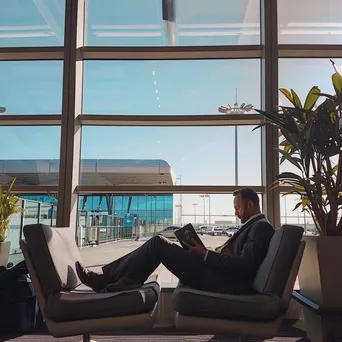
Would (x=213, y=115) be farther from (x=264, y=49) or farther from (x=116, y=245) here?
(x=116, y=245)

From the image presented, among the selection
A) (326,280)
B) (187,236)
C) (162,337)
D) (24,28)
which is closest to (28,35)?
(24,28)

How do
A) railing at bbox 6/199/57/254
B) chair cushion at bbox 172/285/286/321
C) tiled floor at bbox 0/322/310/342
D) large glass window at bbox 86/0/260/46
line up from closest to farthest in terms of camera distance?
chair cushion at bbox 172/285/286/321, tiled floor at bbox 0/322/310/342, railing at bbox 6/199/57/254, large glass window at bbox 86/0/260/46

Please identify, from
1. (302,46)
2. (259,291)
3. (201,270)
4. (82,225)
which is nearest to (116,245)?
(82,225)

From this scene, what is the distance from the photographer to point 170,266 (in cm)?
232

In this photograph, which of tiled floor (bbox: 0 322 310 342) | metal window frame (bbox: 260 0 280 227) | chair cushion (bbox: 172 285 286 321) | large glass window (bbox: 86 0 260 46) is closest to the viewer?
chair cushion (bbox: 172 285 286 321)

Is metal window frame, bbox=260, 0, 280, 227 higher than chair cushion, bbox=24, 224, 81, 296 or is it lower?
higher

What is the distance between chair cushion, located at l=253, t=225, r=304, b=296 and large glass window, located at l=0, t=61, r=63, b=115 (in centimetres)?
270

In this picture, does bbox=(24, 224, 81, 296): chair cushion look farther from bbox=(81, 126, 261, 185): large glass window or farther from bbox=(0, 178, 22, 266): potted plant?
bbox=(81, 126, 261, 185): large glass window

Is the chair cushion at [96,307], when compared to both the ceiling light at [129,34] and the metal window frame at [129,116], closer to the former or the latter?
the metal window frame at [129,116]

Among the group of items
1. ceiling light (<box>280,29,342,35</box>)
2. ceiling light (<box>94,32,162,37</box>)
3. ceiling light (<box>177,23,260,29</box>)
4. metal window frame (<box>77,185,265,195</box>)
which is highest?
ceiling light (<box>177,23,260,29</box>)

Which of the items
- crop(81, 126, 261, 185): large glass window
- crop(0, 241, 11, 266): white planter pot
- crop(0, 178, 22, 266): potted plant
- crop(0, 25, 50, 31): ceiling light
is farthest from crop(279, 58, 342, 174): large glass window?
crop(0, 241, 11, 266): white planter pot

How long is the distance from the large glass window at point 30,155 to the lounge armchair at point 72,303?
171cm

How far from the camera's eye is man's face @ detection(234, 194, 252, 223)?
2.48m

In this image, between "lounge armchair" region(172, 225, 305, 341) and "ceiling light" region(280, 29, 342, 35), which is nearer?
"lounge armchair" region(172, 225, 305, 341)
